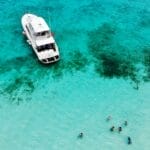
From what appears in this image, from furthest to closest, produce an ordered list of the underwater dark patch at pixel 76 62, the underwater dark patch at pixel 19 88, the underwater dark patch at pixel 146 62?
the underwater dark patch at pixel 76 62 < the underwater dark patch at pixel 146 62 < the underwater dark patch at pixel 19 88

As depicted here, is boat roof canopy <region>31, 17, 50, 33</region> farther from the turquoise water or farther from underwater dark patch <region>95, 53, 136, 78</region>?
underwater dark patch <region>95, 53, 136, 78</region>

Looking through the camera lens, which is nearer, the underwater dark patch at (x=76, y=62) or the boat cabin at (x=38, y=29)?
the underwater dark patch at (x=76, y=62)

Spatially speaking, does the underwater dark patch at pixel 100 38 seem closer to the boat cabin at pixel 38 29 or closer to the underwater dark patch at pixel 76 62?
the underwater dark patch at pixel 76 62

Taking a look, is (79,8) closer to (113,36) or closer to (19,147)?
(113,36)

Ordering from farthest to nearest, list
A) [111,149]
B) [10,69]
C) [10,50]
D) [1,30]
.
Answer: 1. [1,30]
2. [10,50]
3. [10,69]
4. [111,149]

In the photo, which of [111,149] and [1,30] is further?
[1,30]

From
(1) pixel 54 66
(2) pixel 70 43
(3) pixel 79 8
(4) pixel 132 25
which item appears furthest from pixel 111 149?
(3) pixel 79 8

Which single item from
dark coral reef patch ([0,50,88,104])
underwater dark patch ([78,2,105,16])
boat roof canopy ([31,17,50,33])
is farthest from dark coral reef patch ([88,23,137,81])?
boat roof canopy ([31,17,50,33])

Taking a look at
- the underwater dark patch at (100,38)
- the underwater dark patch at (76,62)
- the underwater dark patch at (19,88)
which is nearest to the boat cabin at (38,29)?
the underwater dark patch at (76,62)
